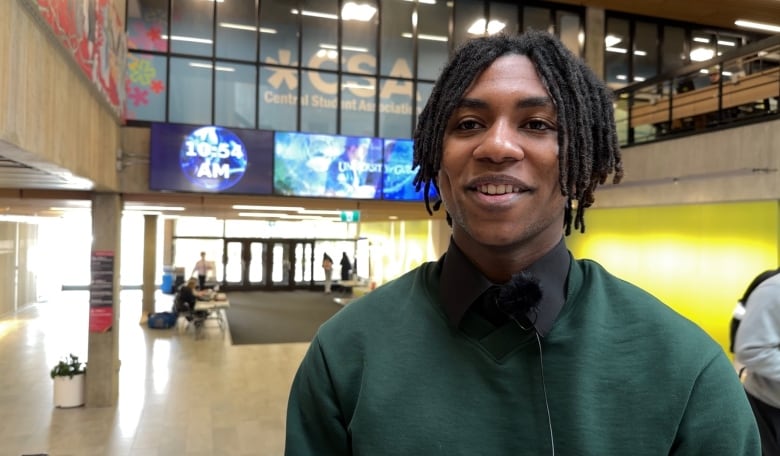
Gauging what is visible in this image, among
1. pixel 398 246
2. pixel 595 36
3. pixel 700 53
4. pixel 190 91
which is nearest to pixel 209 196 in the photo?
pixel 190 91

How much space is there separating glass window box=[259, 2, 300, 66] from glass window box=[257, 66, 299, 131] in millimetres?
230

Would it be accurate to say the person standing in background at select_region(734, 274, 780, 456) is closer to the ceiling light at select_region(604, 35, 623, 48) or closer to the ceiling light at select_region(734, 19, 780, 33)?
the ceiling light at select_region(604, 35, 623, 48)

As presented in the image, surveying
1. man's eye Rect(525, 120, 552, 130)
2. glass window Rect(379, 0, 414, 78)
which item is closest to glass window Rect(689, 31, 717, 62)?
glass window Rect(379, 0, 414, 78)

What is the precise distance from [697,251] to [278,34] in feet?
25.8

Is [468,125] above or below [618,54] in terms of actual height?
below

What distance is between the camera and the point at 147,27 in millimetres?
9273

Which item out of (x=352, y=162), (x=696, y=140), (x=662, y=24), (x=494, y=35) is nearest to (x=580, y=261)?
(x=494, y=35)

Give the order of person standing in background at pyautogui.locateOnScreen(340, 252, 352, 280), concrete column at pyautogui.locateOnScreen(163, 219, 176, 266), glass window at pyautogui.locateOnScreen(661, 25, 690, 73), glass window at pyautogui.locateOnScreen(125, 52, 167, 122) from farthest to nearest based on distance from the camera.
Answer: person standing in background at pyautogui.locateOnScreen(340, 252, 352, 280) → concrete column at pyautogui.locateOnScreen(163, 219, 176, 266) → glass window at pyautogui.locateOnScreen(661, 25, 690, 73) → glass window at pyautogui.locateOnScreen(125, 52, 167, 122)

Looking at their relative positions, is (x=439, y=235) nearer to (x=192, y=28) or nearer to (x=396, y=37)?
(x=396, y=37)

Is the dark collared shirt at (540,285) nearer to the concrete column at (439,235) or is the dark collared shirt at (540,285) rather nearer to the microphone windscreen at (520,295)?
the microphone windscreen at (520,295)

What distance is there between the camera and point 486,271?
1.01 m

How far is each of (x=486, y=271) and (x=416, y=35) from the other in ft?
34.6

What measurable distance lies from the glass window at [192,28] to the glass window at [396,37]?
10.3ft

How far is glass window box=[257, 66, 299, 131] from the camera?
9.78 metres
